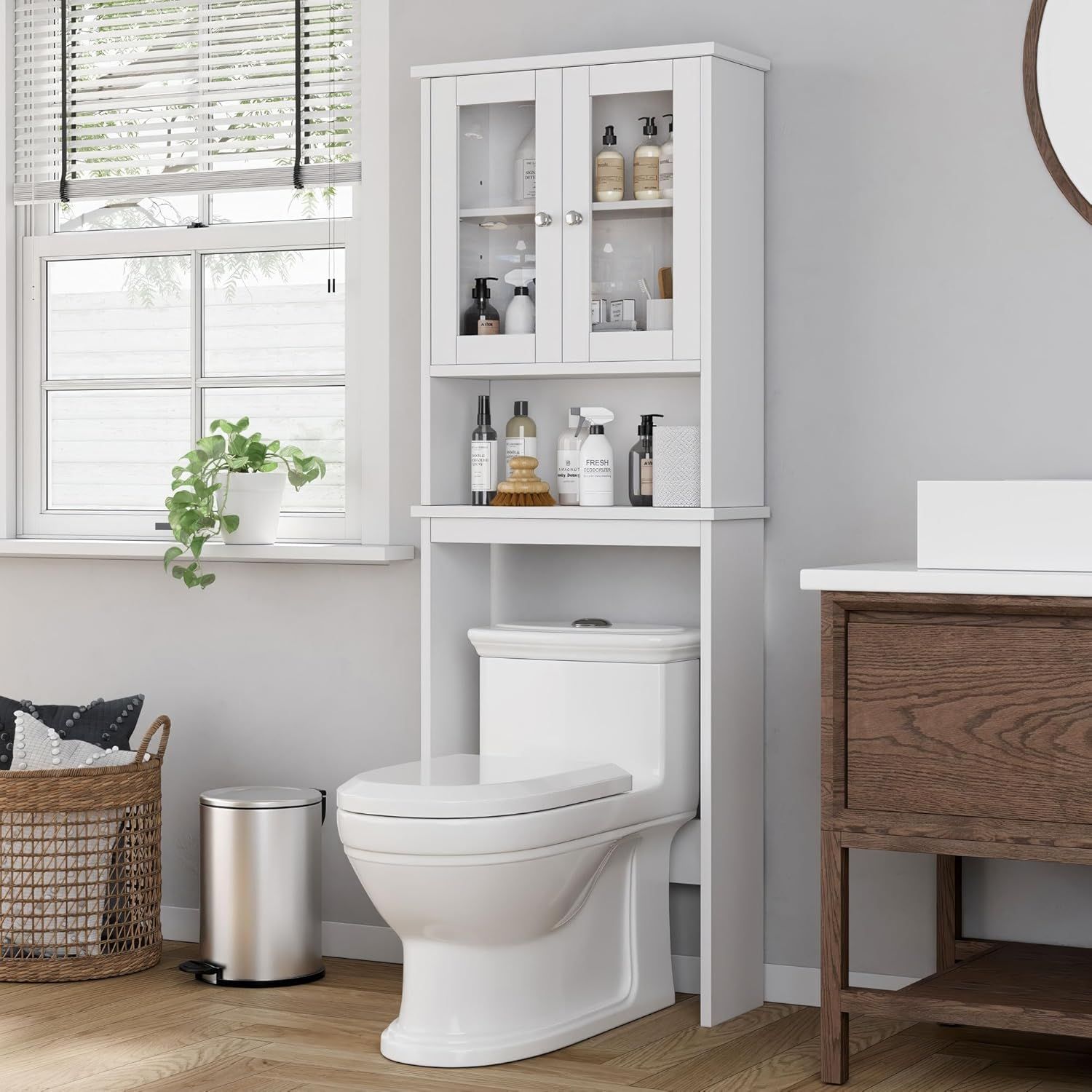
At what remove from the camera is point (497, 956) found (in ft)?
9.39

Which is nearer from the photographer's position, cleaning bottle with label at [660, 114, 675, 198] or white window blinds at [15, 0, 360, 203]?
cleaning bottle with label at [660, 114, 675, 198]

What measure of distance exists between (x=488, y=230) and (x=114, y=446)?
1173 mm

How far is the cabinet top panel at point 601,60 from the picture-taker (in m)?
3.02

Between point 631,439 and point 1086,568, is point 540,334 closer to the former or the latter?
point 631,439

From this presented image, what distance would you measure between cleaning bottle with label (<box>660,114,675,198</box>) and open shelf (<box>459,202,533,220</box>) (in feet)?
0.86

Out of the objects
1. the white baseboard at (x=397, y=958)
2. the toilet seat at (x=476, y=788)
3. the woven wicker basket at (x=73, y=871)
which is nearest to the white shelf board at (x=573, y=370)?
the toilet seat at (x=476, y=788)

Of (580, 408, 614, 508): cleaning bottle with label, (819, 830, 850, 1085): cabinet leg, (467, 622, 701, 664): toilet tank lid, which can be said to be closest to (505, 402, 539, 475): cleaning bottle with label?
(580, 408, 614, 508): cleaning bottle with label

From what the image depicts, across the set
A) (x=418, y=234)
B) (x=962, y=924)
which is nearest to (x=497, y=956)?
(x=962, y=924)

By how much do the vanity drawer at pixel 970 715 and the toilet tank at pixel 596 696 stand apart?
0.50 m

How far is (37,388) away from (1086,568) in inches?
97.8

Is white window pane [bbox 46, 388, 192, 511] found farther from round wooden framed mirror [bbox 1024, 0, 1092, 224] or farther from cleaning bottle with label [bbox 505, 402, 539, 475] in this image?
round wooden framed mirror [bbox 1024, 0, 1092, 224]

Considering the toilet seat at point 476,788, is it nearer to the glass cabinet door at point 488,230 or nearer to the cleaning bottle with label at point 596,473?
the cleaning bottle with label at point 596,473

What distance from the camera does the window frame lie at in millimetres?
3629

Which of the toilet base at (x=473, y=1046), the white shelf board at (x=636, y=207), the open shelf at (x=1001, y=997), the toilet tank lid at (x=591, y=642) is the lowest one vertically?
the toilet base at (x=473, y=1046)
